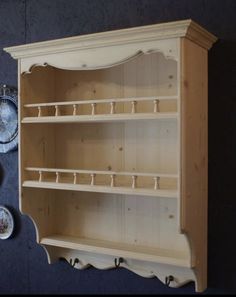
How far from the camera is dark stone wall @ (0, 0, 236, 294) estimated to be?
1630 millimetres

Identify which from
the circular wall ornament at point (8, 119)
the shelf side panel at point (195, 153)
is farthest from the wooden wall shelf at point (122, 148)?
the circular wall ornament at point (8, 119)

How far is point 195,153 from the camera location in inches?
61.0

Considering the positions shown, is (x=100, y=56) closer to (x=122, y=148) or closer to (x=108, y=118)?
(x=108, y=118)

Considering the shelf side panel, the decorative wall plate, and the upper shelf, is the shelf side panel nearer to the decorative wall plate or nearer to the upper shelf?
the upper shelf

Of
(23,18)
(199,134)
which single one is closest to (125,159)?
(199,134)

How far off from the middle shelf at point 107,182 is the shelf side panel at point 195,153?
65mm

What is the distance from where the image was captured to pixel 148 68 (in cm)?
175

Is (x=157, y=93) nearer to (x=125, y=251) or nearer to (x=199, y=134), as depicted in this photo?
(x=199, y=134)

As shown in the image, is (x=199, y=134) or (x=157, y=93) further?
(x=157, y=93)

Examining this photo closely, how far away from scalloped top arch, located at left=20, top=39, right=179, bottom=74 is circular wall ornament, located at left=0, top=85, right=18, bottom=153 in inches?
14.0

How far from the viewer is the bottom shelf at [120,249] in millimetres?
1601

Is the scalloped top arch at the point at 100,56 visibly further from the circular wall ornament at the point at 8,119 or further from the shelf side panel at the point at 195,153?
the circular wall ornament at the point at 8,119

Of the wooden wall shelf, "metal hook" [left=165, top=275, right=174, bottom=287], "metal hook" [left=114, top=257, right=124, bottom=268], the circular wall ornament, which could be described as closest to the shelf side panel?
the wooden wall shelf

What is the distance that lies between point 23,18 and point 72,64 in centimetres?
62
